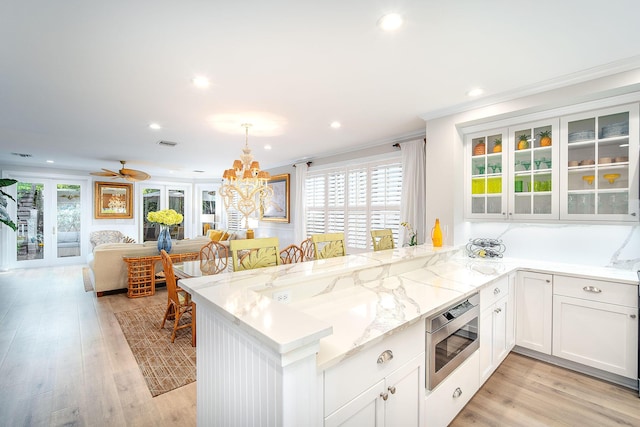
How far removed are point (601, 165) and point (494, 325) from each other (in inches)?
66.5

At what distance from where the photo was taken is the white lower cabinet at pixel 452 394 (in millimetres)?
1538

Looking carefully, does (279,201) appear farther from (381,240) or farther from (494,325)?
(494,325)

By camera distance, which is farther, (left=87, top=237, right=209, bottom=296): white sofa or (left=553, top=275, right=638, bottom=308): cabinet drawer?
(left=87, top=237, right=209, bottom=296): white sofa

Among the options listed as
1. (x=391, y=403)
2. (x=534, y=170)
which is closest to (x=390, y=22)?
(x=391, y=403)

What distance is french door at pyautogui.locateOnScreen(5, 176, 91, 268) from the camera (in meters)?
6.69

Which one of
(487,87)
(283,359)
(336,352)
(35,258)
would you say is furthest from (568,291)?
(35,258)

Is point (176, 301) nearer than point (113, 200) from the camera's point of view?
Yes

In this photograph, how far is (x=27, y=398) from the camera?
2.07 meters

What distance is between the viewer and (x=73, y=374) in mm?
2379

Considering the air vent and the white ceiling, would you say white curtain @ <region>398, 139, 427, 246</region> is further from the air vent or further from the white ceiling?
the air vent

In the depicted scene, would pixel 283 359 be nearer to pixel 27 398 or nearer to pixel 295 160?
pixel 27 398

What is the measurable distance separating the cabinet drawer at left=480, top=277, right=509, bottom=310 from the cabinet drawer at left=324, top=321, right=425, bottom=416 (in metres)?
0.93

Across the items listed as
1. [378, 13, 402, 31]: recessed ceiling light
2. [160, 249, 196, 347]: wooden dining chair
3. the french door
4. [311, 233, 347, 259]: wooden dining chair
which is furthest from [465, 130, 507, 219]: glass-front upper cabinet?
the french door

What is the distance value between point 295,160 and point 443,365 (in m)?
5.24
